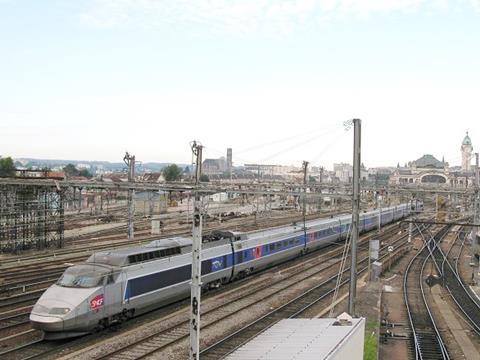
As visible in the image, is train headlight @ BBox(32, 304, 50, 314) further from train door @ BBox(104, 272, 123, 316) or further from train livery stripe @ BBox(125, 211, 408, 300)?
train livery stripe @ BBox(125, 211, 408, 300)

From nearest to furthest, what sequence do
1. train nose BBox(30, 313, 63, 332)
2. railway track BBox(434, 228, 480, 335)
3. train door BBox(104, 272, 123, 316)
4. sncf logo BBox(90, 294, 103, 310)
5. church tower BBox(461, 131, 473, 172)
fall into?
1. train nose BBox(30, 313, 63, 332)
2. sncf logo BBox(90, 294, 103, 310)
3. train door BBox(104, 272, 123, 316)
4. railway track BBox(434, 228, 480, 335)
5. church tower BBox(461, 131, 473, 172)

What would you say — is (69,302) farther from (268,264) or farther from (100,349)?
(268,264)

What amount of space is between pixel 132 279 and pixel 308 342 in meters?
8.80

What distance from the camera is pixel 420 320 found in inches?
990

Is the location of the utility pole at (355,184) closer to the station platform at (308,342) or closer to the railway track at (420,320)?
the station platform at (308,342)

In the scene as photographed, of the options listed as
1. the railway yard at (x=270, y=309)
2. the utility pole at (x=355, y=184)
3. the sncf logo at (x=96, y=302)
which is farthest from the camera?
the utility pole at (x=355, y=184)

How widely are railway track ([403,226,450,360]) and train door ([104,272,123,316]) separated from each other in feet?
37.9

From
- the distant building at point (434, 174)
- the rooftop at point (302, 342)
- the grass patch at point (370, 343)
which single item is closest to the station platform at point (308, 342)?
the rooftop at point (302, 342)

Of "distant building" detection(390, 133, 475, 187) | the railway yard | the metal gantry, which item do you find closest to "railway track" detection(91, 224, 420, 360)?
the railway yard

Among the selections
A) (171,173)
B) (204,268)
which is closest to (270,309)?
(204,268)

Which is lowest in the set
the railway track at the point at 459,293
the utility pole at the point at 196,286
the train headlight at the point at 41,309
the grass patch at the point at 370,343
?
the railway track at the point at 459,293

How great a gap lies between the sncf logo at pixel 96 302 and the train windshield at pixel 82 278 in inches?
17.9

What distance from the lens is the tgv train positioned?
17516mm

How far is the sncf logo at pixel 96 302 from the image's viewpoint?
1797cm
